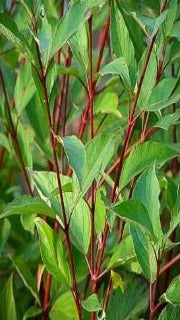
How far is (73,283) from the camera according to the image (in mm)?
694

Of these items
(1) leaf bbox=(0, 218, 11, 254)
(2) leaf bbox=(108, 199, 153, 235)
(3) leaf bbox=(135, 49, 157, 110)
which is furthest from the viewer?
(1) leaf bbox=(0, 218, 11, 254)

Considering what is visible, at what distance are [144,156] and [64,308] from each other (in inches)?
9.8

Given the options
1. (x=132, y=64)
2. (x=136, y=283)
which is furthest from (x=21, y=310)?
(x=132, y=64)

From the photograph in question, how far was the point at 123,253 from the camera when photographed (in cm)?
73

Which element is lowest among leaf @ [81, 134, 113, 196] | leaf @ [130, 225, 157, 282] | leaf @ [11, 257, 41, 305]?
leaf @ [11, 257, 41, 305]

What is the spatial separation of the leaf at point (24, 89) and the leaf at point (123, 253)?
0.29m

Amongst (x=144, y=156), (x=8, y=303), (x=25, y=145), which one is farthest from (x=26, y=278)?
(x=144, y=156)

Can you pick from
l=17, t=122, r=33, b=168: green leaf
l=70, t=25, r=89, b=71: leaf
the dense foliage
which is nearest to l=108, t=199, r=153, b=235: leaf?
the dense foliage

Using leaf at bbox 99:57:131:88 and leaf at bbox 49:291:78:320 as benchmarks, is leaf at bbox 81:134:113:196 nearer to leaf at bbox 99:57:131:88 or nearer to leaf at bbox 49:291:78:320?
leaf at bbox 99:57:131:88

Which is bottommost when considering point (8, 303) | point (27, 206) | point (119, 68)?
point (8, 303)

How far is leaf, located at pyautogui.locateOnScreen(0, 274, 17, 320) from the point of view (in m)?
0.90

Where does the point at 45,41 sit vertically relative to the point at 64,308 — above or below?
above

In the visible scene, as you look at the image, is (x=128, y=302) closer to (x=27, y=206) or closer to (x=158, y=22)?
(x=27, y=206)

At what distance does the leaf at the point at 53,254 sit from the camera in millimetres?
717
